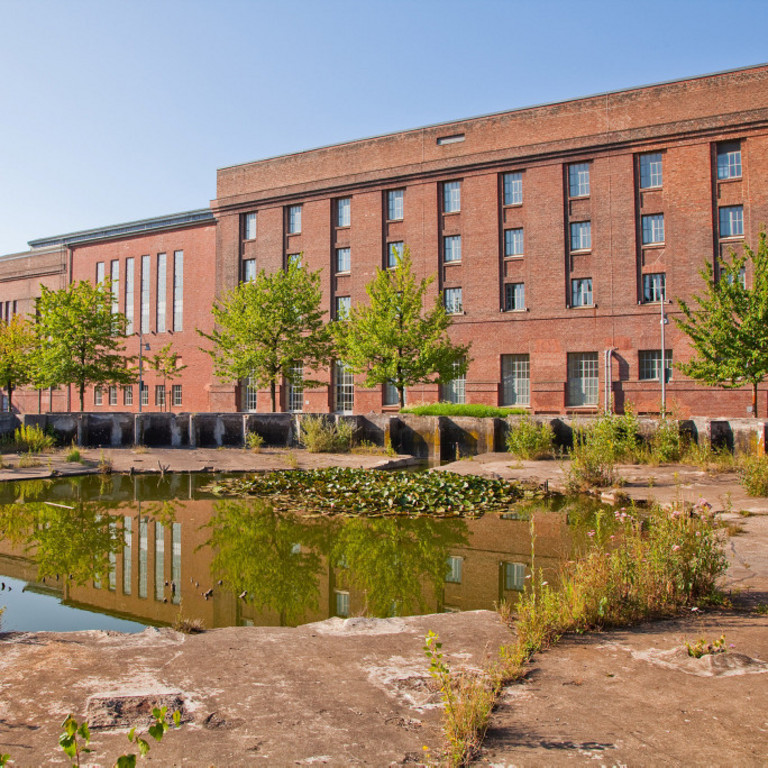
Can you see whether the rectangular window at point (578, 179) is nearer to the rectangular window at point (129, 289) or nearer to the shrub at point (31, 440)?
the shrub at point (31, 440)

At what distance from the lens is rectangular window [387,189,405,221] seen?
34.3 m

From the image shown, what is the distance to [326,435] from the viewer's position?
1888 cm

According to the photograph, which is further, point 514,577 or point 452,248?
point 452,248

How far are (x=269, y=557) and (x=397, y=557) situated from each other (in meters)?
1.57

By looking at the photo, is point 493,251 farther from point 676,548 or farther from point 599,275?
point 676,548

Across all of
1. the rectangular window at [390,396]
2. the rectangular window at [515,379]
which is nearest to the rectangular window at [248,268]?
the rectangular window at [390,396]

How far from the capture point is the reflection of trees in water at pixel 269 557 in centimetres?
620

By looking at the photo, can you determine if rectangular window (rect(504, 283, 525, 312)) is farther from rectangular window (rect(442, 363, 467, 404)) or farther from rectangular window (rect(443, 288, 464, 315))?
rectangular window (rect(442, 363, 467, 404))

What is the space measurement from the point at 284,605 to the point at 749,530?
5.65 m

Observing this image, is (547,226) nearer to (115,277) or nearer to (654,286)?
(654,286)

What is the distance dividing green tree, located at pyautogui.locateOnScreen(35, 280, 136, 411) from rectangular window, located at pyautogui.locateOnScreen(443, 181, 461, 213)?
1737 centimetres

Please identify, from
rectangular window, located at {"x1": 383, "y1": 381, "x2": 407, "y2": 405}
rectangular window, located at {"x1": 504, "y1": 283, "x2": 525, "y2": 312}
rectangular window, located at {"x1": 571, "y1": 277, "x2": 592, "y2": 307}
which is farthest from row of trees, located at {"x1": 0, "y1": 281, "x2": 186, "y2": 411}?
rectangular window, located at {"x1": 571, "y1": 277, "x2": 592, "y2": 307}

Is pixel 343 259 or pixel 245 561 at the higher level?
pixel 343 259

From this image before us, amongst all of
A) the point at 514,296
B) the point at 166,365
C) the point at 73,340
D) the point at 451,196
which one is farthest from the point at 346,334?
the point at 166,365
